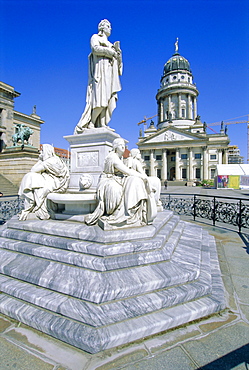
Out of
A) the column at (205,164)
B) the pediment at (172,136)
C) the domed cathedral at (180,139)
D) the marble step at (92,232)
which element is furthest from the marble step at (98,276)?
the pediment at (172,136)

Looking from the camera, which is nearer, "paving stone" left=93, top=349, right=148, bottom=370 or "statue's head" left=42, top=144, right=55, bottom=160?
"paving stone" left=93, top=349, right=148, bottom=370

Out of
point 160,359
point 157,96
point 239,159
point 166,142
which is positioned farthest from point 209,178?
point 160,359

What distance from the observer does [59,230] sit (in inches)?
123

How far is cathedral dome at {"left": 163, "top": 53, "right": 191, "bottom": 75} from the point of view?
67.6 meters

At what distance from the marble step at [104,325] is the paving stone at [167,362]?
0.75ft

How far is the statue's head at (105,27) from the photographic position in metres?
4.47

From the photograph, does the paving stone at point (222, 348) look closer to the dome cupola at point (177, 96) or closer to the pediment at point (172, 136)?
the pediment at point (172, 136)

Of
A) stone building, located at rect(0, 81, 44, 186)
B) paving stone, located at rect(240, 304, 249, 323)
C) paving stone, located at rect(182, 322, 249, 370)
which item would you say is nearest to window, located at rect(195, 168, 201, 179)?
stone building, located at rect(0, 81, 44, 186)

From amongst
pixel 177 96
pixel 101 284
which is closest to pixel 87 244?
pixel 101 284

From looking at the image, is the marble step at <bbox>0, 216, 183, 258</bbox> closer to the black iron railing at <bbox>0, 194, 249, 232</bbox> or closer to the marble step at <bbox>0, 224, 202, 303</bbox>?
the marble step at <bbox>0, 224, 202, 303</bbox>

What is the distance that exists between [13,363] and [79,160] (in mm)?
3508

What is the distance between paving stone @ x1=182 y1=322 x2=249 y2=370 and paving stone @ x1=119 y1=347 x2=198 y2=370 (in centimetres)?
8

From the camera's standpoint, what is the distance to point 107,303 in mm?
2146

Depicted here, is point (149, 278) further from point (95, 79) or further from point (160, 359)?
point (95, 79)
